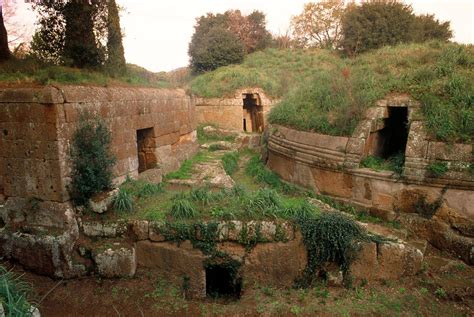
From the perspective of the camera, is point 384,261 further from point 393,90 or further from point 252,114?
point 252,114

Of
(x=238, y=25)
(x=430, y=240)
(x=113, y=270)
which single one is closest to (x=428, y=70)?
(x=430, y=240)

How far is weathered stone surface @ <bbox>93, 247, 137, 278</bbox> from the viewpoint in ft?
16.6

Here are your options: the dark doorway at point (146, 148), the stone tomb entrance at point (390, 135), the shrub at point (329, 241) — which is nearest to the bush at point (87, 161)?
the dark doorway at point (146, 148)

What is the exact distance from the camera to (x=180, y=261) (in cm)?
508

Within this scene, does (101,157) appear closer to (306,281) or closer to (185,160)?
(306,281)

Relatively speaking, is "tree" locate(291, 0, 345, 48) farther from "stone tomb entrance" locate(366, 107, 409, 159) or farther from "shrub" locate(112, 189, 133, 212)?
"shrub" locate(112, 189, 133, 212)

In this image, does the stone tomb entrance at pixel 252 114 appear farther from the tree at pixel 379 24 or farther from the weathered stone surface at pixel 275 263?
the weathered stone surface at pixel 275 263

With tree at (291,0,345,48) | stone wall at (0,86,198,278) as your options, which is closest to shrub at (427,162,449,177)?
stone wall at (0,86,198,278)

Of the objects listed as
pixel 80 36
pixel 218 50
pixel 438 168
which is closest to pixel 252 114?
pixel 218 50

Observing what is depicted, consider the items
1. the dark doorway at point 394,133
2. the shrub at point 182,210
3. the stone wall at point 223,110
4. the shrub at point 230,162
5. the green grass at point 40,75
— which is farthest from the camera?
the stone wall at point 223,110

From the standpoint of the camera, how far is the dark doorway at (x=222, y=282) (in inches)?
203

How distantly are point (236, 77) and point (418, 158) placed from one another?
39.2ft

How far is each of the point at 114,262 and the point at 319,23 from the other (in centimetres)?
2472

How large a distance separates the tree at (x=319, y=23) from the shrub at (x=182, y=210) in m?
21.6
